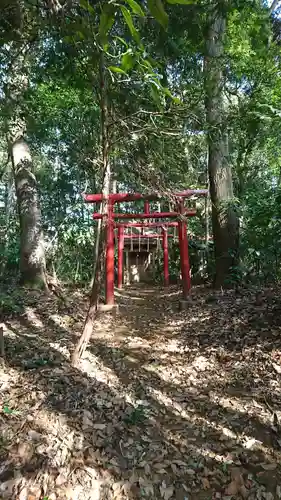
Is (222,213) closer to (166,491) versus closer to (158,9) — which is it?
(166,491)

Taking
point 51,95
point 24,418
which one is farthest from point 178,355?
point 51,95

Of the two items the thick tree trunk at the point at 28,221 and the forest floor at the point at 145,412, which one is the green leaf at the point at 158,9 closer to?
the forest floor at the point at 145,412

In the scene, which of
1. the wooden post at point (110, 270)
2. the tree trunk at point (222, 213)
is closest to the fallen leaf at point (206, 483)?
the wooden post at point (110, 270)

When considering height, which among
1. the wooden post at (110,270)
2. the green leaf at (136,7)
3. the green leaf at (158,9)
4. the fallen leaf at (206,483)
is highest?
the green leaf at (136,7)

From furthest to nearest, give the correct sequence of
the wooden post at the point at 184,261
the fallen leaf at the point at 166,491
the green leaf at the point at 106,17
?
1. the wooden post at the point at 184,261
2. the fallen leaf at the point at 166,491
3. the green leaf at the point at 106,17

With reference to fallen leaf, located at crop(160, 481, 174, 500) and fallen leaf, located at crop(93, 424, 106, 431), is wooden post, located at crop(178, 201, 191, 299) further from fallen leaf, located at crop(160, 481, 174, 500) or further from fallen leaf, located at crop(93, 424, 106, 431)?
fallen leaf, located at crop(160, 481, 174, 500)

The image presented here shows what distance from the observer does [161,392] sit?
3.42m

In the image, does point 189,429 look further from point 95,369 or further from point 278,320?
point 278,320

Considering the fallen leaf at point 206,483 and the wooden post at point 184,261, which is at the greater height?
the wooden post at point 184,261

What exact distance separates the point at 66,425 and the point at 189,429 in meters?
1.07

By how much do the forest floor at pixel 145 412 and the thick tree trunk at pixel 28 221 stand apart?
1.70 metres

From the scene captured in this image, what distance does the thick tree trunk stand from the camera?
6.66m

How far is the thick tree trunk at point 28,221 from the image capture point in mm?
6656

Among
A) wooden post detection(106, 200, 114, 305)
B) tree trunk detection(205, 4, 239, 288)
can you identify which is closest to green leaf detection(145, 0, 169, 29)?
wooden post detection(106, 200, 114, 305)
